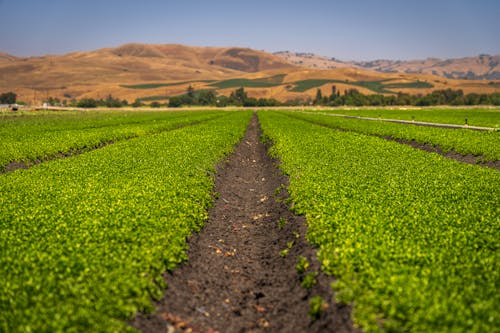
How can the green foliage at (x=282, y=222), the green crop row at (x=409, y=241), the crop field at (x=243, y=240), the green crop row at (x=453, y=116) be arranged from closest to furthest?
the green crop row at (x=409, y=241) → the crop field at (x=243, y=240) → the green foliage at (x=282, y=222) → the green crop row at (x=453, y=116)

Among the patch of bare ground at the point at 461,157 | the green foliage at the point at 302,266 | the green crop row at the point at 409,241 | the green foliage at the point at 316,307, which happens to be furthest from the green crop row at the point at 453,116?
the green foliage at the point at 316,307

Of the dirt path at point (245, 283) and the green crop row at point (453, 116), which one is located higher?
the green crop row at point (453, 116)

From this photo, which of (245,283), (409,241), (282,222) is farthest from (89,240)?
(409,241)

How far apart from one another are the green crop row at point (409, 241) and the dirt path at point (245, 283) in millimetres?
586

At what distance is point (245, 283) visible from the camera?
1055 centimetres

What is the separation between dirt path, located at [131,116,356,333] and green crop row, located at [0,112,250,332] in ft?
1.62

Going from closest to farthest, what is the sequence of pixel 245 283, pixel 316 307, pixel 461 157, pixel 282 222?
pixel 316 307
pixel 245 283
pixel 282 222
pixel 461 157

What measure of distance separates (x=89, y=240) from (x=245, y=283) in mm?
3690

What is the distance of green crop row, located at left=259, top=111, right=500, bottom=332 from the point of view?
6.95 meters

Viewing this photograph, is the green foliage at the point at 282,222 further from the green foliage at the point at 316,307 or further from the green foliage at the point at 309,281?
the green foliage at the point at 316,307

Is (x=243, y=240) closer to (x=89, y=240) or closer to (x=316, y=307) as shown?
(x=89, y=240)

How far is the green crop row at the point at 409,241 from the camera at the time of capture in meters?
6.95

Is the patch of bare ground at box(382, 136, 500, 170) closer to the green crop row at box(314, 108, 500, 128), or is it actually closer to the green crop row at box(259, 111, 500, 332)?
the green crop row at box(259, 111, 500, 332)

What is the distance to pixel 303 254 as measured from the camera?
10.9 meters
